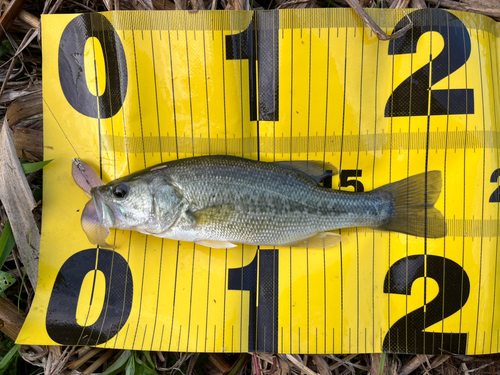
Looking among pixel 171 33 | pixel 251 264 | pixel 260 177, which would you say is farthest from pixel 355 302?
pixel 171 33

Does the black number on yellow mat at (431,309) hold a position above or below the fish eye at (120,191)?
below

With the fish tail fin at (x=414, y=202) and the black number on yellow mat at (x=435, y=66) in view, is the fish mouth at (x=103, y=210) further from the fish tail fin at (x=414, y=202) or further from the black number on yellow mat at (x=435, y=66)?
the black number on yellow mat at (x=435, y=66)

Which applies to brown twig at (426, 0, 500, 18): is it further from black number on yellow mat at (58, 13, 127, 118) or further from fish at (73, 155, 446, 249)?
black number on yellow mat at (58, 13, 127, 118)

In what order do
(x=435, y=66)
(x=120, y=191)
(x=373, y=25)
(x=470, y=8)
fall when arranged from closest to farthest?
(x=120, y=191), (x=373, y=25), (x=435, y=66), (x=470, y=8)

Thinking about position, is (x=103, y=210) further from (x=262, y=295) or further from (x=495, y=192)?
(x=495, y=192)

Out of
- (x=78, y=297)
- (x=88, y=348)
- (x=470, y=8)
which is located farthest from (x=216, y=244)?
(x=470, y=8)

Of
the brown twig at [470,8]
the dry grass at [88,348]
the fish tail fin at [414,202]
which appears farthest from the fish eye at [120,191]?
the brown twig at [470,8]
